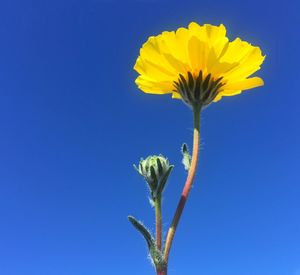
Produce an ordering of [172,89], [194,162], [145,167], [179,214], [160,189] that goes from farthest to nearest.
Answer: [172,89] < [145,167] < [160,189] < [194,162] < [179,214]

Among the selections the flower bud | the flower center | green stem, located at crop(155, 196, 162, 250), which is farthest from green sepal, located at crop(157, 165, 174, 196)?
the flower center

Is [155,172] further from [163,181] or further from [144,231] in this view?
[144,231]

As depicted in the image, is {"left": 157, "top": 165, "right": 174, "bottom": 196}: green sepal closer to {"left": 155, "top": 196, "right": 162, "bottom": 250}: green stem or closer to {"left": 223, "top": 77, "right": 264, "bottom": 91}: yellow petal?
{"left": 155, "top": 196, "right": 162, "bottom": 250}: green stem

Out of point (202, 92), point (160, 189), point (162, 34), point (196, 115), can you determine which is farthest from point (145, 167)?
point (162, 34)

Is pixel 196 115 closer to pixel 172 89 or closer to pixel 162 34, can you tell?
pixel 172 89

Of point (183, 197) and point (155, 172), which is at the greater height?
point (155, 172)

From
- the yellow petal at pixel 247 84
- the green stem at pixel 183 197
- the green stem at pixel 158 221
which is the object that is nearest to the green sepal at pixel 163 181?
the green stem at pixel 158 221

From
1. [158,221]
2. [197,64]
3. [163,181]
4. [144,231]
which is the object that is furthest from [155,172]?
[197,64]
